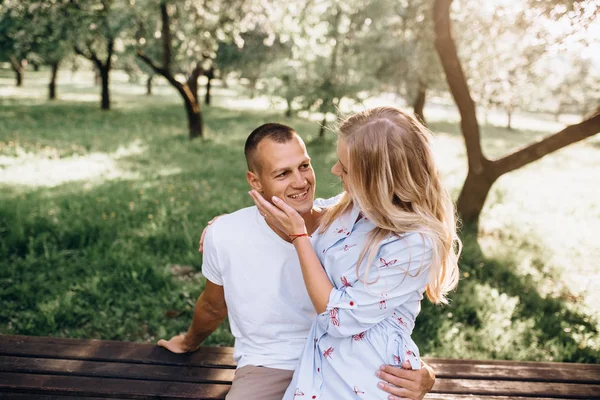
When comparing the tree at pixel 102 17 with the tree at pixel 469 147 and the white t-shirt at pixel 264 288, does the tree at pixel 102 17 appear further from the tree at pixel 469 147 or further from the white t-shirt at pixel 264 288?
the white t-shirt at pixel 264 288

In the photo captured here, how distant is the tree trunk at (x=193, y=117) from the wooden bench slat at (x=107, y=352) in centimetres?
1238

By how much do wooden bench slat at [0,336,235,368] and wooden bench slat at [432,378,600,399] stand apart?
1328 millimetres

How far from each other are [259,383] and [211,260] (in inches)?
27.4

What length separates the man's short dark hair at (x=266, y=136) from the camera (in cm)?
262

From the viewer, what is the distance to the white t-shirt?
2568 millimetres

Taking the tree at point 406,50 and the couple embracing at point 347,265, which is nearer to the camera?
the couple embracing at point 347,265

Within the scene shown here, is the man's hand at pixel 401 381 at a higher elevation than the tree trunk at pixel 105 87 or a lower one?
lower

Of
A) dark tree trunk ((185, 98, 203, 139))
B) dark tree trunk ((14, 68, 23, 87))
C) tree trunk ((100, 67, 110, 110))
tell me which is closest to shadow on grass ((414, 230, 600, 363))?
dark tree trunk ((185, 98, 203, 139))

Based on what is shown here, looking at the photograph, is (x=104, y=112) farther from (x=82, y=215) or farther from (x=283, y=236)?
(x=283, y=236)

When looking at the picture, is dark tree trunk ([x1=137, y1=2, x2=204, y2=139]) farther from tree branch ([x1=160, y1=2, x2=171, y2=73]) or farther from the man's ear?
the man's ear

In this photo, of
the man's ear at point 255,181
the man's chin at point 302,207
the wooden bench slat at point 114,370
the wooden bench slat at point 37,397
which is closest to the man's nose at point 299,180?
the man's chin at point 302,207

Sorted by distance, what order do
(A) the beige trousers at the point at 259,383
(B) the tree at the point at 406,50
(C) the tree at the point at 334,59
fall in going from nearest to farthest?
(A) the beige trousers at the point at 259,383
(B) the tree at the point at 406,50
(C) the tree at the point at 334,59

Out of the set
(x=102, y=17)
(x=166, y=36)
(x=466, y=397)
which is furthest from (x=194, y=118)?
(x=466, y=397)

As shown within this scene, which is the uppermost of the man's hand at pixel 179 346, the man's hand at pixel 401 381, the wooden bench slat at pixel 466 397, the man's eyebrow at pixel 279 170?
the man's eyebrow at pixel 279 170
